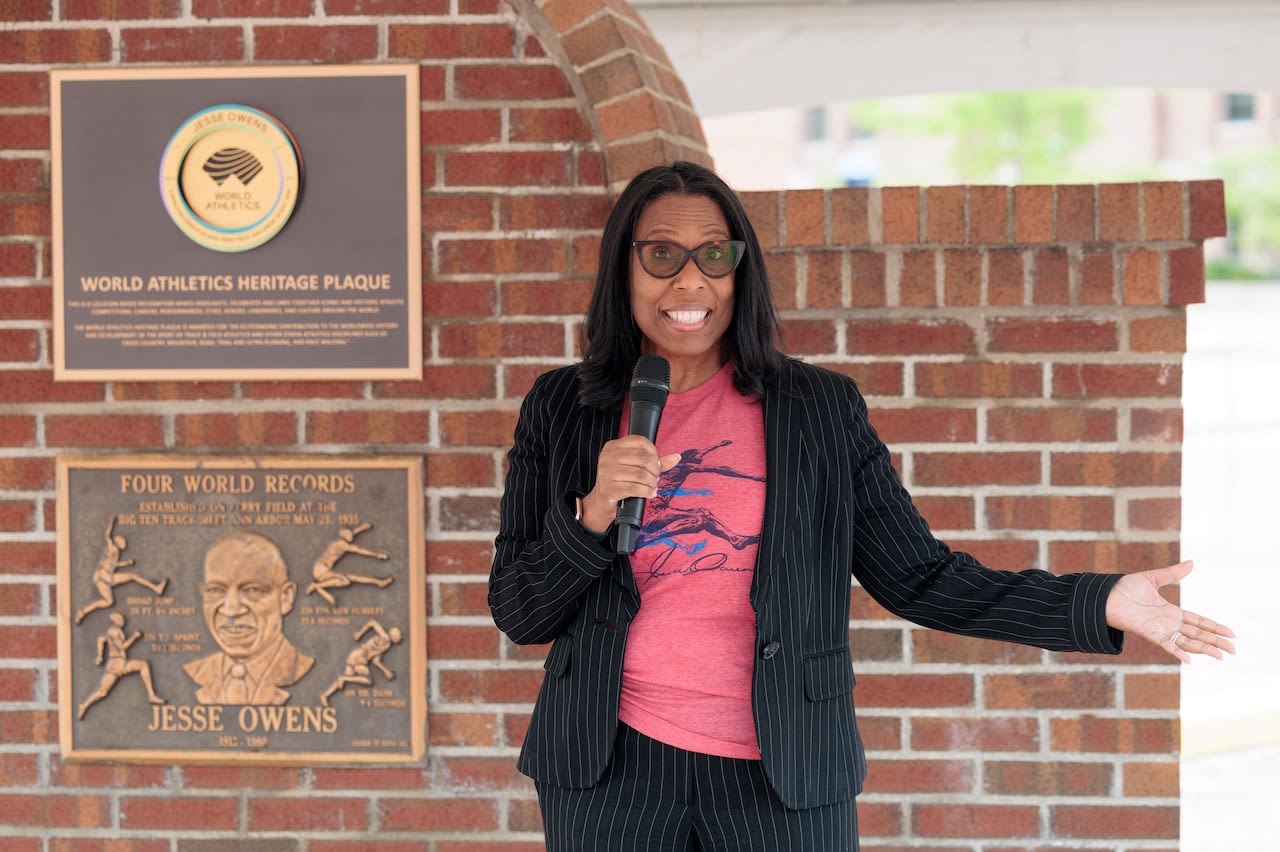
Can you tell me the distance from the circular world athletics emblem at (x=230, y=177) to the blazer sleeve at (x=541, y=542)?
143 centimetres

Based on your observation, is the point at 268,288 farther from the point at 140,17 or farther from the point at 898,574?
the point at 898,574

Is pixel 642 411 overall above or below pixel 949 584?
above

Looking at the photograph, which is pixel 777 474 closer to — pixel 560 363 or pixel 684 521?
pixel 684 521

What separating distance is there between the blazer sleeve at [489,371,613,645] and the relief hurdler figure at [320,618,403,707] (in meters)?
1.29

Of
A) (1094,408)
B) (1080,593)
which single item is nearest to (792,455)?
(1080,593)

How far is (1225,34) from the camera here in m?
7.54

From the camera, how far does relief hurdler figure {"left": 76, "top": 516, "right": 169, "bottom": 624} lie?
3.56 m

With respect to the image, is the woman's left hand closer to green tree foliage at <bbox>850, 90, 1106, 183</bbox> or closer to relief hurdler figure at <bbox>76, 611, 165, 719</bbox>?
relief hurdler figure at <bbox>76, 611, 165, 719</bbox>

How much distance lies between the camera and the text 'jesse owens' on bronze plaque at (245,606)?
139 inches

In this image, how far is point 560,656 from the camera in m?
2.27

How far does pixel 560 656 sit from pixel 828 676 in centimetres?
47

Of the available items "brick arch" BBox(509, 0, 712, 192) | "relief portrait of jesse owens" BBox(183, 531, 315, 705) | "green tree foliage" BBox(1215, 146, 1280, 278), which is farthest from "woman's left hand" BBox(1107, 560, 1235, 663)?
"green tree foliage" BBox(1215, 146, 1280, 278)

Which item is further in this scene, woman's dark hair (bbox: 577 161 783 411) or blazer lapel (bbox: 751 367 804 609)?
woman's dark hair (bbox: 577 161 783 411)

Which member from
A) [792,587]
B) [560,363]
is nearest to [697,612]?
[792,587]
